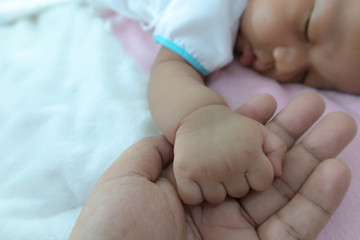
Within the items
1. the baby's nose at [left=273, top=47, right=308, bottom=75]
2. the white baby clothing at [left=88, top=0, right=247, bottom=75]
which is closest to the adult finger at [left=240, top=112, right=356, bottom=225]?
the baby's nose at [left=273, top=47, right=308, bottom=75]

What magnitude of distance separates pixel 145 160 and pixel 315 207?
0.33 metres

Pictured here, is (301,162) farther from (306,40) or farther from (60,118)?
(60,118)

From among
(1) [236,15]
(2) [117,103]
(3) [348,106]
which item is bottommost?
(3) [348,106]

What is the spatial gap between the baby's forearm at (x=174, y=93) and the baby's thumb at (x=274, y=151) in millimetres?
139

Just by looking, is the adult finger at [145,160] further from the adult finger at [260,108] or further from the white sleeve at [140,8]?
the white sleeve at [140,8]

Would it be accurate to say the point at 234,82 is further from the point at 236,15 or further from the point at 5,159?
the point at 5,159

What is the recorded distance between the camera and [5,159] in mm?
714

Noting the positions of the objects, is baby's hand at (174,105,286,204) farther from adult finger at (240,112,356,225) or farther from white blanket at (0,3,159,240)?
white blanket at (0,3,159,240)

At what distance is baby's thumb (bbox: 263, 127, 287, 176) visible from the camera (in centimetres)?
59

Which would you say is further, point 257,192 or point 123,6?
point 123,6

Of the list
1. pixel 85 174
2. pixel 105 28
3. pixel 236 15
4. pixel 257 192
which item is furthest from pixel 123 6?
pixel 257 192

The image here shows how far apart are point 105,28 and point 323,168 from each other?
2.83ft

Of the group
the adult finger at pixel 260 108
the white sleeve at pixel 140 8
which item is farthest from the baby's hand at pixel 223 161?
the white sleeve at pixel 140 8

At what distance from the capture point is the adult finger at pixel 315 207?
55 cm
